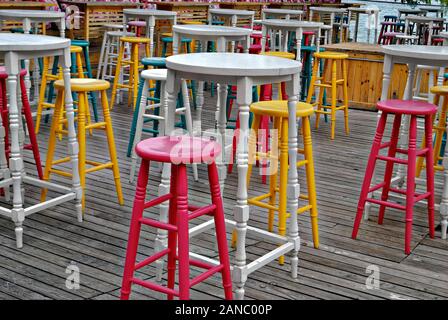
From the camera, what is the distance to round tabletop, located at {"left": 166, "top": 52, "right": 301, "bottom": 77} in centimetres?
260

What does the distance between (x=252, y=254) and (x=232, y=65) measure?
116 centimetres

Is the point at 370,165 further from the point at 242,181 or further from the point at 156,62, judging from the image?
the point at 156,62

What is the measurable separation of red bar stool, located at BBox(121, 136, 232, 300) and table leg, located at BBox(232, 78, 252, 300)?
0.09 m

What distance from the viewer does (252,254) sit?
346 centimetres

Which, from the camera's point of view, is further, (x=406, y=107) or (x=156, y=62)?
(x=156, y=62)

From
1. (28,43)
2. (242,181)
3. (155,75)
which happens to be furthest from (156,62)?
(242,181)

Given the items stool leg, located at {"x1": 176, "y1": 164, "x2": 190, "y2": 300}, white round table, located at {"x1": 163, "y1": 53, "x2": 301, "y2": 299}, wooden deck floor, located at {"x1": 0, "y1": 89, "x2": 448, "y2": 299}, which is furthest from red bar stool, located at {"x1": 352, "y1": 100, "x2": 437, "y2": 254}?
stool leg, located at {"x1": 176, "y1": 164, "x2": 190, "y2": 300}

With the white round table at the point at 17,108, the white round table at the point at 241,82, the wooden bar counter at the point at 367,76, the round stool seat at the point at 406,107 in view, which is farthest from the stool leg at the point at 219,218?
the wooden bar counter at the point at 367,76

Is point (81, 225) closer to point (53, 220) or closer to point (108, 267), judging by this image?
point (53, 220)

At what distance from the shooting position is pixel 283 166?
323 cm

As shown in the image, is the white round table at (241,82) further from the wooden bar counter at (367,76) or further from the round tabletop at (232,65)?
the wooden bar counter at (367,76)

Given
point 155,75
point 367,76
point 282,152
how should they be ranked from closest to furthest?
point 282,152, point 155,75, point 367,76


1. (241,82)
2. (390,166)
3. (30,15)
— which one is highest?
(30,15)

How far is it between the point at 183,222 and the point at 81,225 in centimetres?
152
